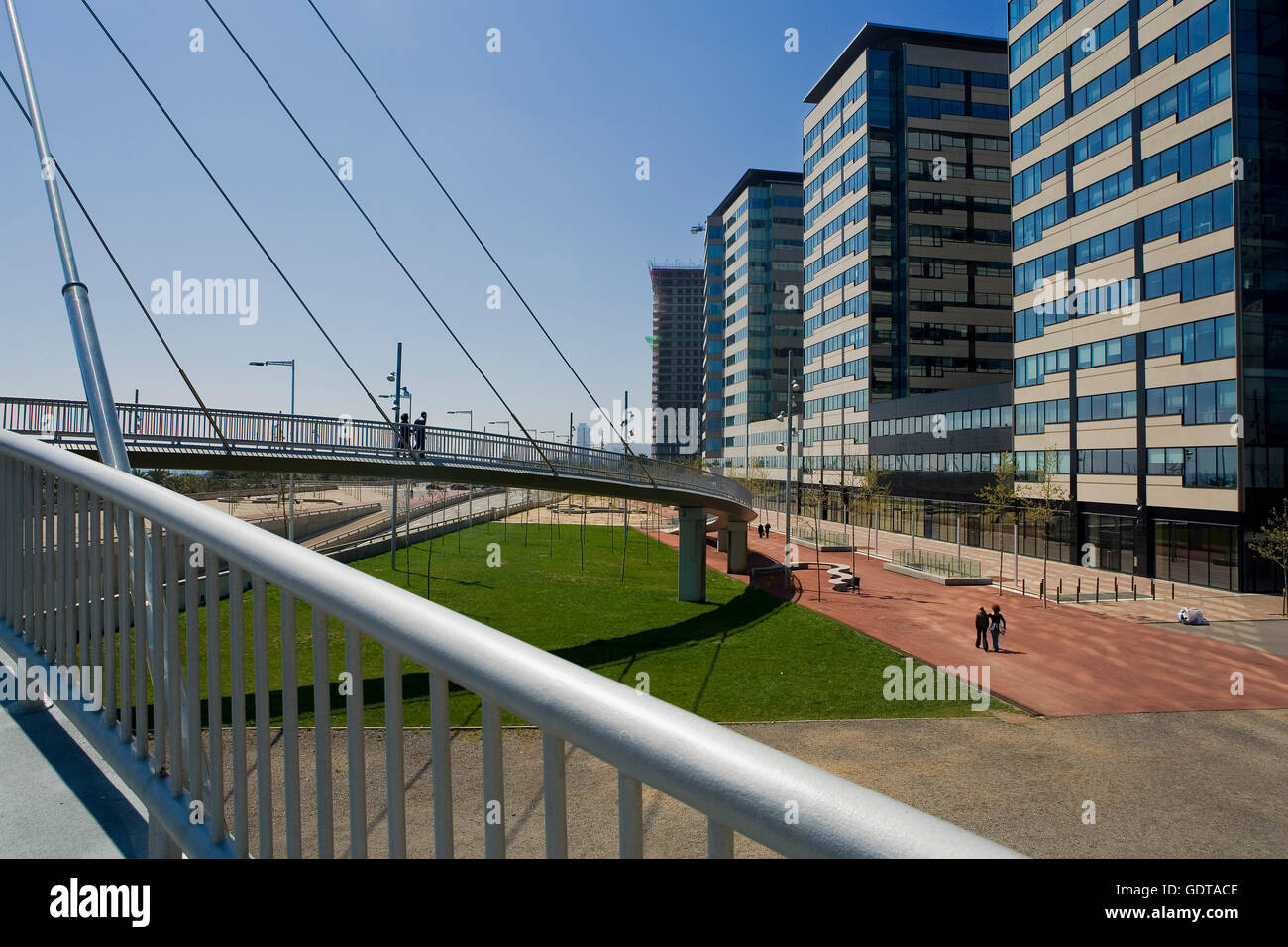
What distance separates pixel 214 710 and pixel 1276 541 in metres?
38.2

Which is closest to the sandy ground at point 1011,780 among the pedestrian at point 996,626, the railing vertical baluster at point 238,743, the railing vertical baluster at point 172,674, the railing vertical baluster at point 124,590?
the railing vertical baluster at point 124,590

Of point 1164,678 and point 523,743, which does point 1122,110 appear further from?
point 523,743

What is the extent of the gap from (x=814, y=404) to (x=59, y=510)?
78.2 metres

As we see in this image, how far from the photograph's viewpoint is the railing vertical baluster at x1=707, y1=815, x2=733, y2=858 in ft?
3.40

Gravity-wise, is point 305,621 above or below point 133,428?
below

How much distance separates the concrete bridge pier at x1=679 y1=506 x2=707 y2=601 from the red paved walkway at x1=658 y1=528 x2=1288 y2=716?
445 cm

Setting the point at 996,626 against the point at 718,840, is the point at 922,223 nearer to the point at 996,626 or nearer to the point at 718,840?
the point at 996,626

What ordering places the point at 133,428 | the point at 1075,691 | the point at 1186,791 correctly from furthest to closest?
the point at 1075,691
the point at 133,428
the point at 1186,791

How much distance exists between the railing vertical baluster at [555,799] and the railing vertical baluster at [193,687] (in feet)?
5.23

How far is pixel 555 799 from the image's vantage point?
131 cm

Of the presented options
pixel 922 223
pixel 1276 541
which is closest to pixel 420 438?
pixel 1276 541
